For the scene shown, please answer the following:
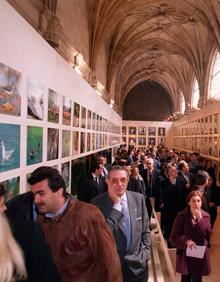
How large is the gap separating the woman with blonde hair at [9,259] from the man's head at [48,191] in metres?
0.85

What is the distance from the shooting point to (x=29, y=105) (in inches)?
167

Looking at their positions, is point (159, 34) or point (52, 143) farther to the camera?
point (159, 34)

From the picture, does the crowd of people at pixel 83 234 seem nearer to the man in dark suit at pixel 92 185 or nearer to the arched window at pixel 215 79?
the man in dark suit at pixel 92 185

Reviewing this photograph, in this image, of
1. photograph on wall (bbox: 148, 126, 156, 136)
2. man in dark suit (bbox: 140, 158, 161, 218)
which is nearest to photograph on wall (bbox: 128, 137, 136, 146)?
photograph on wall (bbox: 148, 126, 156, 136)

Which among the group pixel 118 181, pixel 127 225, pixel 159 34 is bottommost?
pixel 127 225

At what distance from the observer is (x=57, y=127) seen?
5.67m

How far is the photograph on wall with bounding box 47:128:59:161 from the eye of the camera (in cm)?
525

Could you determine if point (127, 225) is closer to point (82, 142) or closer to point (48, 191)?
point (48, 191)

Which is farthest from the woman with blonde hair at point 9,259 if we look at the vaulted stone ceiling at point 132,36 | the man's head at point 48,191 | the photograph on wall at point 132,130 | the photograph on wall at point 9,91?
the photograph on wall at point 132,130

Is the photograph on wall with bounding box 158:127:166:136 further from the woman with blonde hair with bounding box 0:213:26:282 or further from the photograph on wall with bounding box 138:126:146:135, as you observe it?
the woman with blonde hair with bounding box 0:213:26:282

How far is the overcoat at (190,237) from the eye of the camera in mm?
4279

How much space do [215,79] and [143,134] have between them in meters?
12.3

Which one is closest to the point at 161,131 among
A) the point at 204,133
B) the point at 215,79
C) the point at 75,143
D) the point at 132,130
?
the point at 132,130

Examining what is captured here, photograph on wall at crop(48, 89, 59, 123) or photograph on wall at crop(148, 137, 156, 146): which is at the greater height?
photograph on wall at crop(48, 89, 59, 123)
